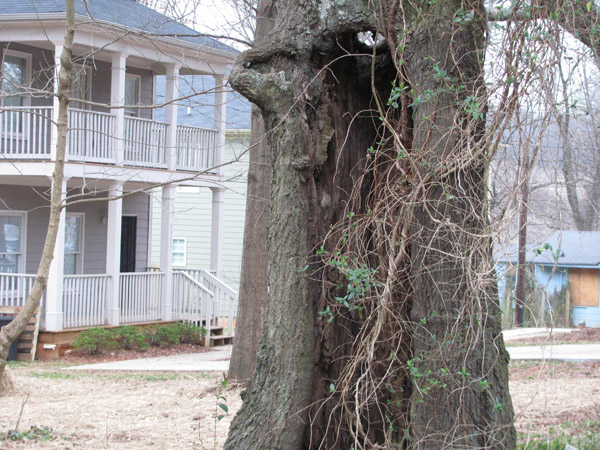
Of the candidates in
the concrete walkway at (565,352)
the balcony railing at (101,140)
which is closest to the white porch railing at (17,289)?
the balcony railing at (101,140)

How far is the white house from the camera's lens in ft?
48.3

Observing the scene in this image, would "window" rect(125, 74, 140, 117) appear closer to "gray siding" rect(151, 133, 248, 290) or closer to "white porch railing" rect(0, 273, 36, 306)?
"white porch railing" rect(0, 273, 36, 306)

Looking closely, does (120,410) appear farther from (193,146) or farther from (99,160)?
(193,146)

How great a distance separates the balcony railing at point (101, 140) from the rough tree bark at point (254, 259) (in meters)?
4.34

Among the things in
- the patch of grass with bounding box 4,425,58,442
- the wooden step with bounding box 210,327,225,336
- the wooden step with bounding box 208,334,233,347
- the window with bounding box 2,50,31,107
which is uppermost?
the window with bounding box 2,50,31,107

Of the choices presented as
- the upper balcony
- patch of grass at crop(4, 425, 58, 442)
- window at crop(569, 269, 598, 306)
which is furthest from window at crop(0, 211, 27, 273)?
window at crop(569, 269, 598, 306)

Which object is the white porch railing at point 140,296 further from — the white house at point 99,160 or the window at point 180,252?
the window at point 180,252

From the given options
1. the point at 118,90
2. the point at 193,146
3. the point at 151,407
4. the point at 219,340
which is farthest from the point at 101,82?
the point at 151,407

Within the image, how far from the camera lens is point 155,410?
7.86m

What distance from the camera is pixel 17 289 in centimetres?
1521

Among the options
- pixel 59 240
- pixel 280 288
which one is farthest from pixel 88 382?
pixel 280 288

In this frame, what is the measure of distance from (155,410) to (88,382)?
3303 millimetres

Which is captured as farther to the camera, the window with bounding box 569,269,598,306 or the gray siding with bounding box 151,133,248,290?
the window with bounding box 569,269,598,306

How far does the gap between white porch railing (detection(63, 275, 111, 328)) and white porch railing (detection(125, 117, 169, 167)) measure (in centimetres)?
281
